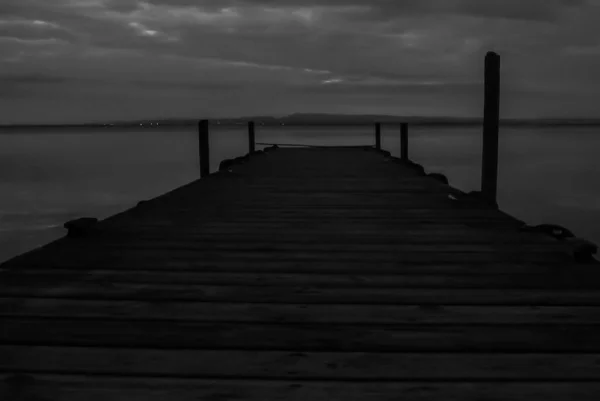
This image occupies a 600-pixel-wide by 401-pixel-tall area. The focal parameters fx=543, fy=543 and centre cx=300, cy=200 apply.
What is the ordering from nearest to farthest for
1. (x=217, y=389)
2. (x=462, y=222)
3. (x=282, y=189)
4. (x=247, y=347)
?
1. (x=217, y=389)
2. (x=247, y=347)
3. (x=462, y=222)
4. (x=282, y=189)

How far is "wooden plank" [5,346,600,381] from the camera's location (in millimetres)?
2123

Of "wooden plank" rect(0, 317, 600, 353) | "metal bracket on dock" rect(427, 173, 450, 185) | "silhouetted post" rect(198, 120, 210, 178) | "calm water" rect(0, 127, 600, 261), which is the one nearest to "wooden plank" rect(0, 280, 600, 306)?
"wooden plank" rect(0, 317, 600, 353)

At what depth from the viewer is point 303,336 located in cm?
249

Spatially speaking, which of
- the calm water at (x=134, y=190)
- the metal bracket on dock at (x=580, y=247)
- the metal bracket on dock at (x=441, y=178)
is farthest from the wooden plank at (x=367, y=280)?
the calm water at (x=134, y=190)

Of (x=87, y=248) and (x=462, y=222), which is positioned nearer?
(x=87, y=248)

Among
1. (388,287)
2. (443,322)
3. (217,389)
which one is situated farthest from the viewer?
(388,287)

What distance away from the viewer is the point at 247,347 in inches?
93.1

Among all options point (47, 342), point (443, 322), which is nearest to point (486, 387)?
point (443, 322)

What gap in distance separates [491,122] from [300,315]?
237 inches

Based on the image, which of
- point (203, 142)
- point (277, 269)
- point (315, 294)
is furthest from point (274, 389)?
point (203, 142)

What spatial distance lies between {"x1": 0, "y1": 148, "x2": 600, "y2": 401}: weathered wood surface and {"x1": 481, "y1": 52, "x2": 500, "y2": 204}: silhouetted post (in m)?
2.84

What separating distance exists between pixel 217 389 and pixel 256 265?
171cm

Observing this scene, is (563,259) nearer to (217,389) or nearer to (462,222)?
(462,222)

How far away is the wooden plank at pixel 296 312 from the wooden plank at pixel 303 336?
0.21 feet
